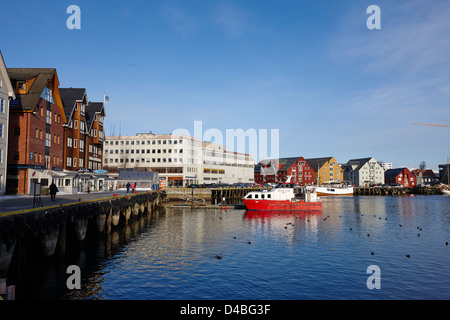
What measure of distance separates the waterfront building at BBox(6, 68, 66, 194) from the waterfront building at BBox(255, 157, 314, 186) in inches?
5178

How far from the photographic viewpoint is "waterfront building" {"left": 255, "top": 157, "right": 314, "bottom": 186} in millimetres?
181375

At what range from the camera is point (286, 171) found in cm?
18075

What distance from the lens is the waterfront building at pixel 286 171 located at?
181 m

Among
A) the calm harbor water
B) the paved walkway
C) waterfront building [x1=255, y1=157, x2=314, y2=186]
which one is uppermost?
waterfront building [x1=255, y1=157, x2=314, y2=186]

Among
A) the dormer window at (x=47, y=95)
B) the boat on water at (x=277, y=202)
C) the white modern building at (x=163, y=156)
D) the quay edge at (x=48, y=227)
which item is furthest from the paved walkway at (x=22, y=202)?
the white modern building at (x=163, y=156)

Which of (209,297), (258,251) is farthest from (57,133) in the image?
(209,297)

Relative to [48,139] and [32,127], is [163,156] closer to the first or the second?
[48,139]

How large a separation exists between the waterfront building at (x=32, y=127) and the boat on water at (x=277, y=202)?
123 feet

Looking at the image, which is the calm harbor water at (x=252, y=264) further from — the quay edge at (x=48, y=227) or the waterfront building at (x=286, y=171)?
the waterfront building at (x=286, y=171)

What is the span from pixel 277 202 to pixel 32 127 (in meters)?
45.8

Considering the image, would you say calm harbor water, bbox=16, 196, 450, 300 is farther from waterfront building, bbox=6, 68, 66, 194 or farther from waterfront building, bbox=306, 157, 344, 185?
waterfront building, bbox=306, 157, 344, 185

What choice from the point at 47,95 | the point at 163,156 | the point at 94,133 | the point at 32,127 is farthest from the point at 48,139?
the point at 163,156

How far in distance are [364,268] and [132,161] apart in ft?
411

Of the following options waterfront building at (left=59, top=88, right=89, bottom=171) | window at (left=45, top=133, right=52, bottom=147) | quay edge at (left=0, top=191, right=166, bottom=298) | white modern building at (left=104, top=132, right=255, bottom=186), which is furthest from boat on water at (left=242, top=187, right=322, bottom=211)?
white modern building at (left=104, top=132, right=255, bottom=186)
